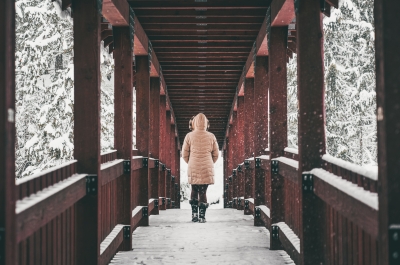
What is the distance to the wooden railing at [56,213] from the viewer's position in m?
2.99

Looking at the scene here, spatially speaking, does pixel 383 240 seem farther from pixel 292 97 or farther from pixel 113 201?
pixel 292 97

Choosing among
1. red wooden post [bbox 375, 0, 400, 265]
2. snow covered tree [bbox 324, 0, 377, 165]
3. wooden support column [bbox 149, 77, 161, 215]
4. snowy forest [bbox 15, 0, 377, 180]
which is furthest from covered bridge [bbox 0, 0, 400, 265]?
snow covered tree [bbox 324, 0, 377, 165]

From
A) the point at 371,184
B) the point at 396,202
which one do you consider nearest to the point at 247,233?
the point at 371,184

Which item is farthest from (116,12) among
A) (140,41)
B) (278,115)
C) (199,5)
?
(278,115)

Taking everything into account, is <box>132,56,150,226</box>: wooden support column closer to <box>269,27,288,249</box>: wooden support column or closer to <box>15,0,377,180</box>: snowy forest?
<box>269,27,288,249</box>: wooden support column

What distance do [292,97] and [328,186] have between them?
789 inches

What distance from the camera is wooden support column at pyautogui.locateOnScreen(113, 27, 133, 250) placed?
6.67 meters

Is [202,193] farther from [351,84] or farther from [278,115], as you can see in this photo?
[351,84]

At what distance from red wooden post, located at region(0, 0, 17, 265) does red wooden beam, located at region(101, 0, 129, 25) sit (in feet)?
10.6

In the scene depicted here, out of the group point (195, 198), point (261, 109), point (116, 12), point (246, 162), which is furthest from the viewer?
point (246, 162)

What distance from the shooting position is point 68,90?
58.7 ft

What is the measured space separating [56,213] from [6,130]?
119 cm

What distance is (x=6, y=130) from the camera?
96.8 inches

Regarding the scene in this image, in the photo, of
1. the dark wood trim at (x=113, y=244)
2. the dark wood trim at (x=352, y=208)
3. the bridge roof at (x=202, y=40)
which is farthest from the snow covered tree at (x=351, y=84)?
the dark wood trim at (x=352, y=208)
